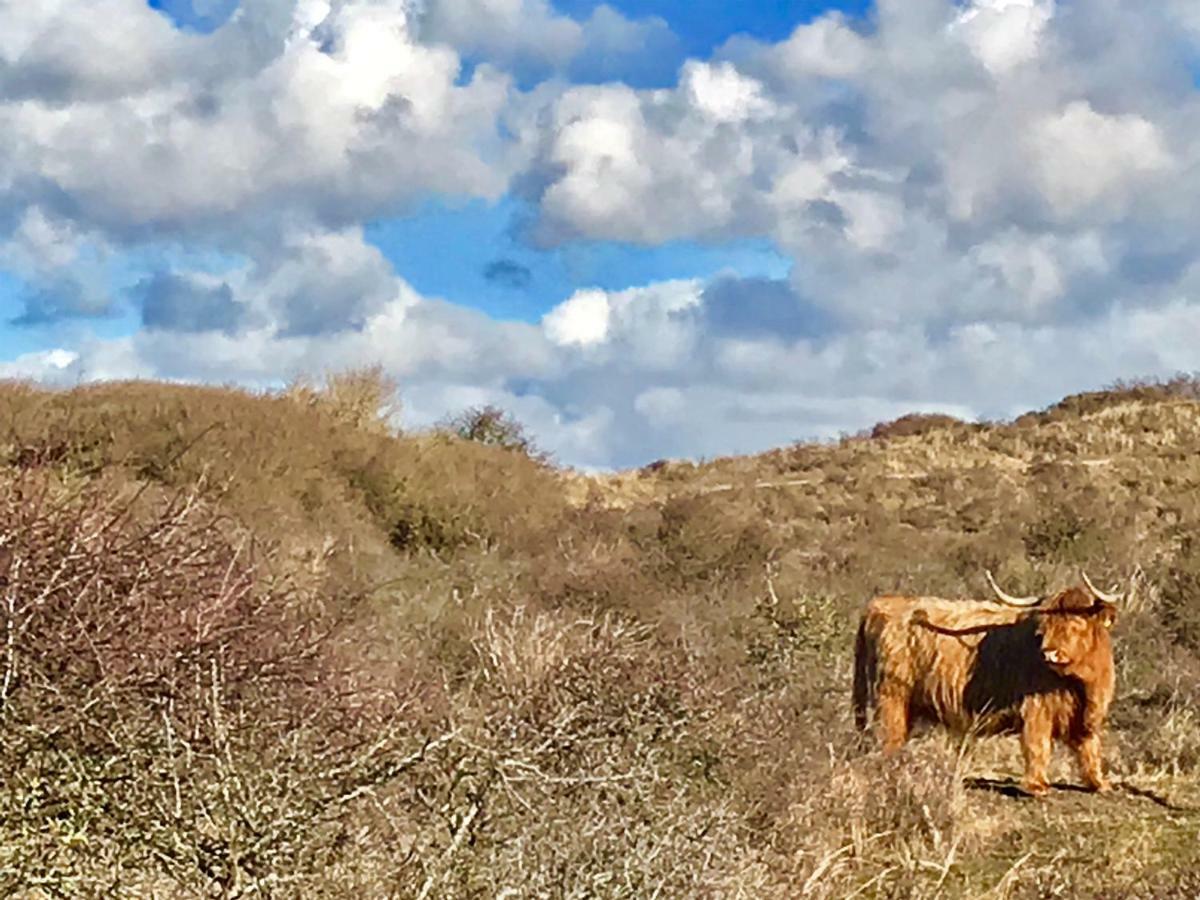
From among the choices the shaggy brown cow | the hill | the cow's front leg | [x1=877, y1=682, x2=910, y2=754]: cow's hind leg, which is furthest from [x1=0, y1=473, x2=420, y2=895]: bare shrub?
[x1=877, y1=682, x2=910, y2=754]: cow's hind leg

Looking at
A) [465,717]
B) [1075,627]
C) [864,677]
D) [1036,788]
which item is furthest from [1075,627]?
[465,717]

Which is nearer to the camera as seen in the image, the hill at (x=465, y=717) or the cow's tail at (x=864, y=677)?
the hill at (x=465, y=717)

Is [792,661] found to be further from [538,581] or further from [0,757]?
[0,757]

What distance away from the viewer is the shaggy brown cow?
1085 cm

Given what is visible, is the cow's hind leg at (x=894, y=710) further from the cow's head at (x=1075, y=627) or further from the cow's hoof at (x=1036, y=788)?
the cow's head at (x=1075, y=627)

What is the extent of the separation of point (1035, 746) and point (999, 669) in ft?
1.81

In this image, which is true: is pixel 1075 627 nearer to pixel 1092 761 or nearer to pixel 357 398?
pixel 1092 761

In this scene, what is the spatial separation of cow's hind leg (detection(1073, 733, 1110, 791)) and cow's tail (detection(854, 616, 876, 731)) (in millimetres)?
1326

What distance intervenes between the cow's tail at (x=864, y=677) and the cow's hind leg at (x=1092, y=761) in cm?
133

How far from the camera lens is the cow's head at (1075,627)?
35.3 feet

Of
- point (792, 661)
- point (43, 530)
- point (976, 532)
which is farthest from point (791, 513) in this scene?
point (43, 530)

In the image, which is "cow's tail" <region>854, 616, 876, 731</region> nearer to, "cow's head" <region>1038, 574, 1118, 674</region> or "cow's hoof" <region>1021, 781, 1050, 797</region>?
"cow's hoof" <region>1021, 781, 1050, 797</region>

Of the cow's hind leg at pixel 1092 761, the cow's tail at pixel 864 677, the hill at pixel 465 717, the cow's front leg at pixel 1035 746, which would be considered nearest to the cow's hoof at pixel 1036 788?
the cow's front leg at pixel 1035 746

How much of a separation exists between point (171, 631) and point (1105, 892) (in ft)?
14.4
